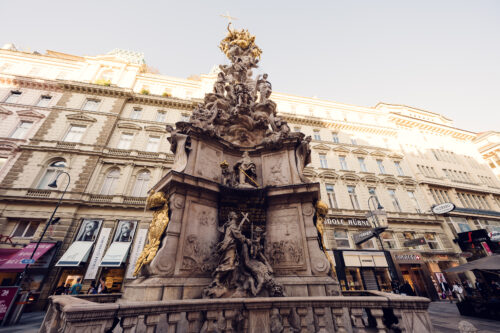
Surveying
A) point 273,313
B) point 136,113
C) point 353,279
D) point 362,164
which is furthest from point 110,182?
point 362,164

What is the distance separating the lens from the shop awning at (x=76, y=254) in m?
12.8

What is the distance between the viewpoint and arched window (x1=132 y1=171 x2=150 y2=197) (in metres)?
17.1

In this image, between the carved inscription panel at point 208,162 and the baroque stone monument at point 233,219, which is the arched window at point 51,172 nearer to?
the baroque stone monument at point 233,219

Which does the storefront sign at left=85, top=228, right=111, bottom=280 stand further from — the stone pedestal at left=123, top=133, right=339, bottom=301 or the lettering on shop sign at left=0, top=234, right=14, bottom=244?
the stone pedestal at left=123, top=133, right=339, bottom=301

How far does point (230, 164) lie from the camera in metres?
6.66

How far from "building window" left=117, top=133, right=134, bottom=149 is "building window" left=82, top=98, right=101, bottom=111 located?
4.64 m

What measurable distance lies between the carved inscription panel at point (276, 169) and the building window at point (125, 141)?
18.0 metres

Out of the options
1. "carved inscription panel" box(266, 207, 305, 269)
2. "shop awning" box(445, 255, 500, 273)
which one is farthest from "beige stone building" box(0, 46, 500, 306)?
"carved inscription panel" box(266, 207, 305, 269)

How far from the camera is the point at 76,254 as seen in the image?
1330 centimetres

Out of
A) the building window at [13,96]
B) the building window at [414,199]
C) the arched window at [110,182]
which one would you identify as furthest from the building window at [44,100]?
the building window at [414,199]

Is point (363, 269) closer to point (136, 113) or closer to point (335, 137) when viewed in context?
point (335, 137)

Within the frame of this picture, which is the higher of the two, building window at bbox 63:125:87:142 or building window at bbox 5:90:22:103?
building window at bbox 5:90:22:103

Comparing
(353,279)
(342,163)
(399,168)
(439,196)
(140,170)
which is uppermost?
(399,168)

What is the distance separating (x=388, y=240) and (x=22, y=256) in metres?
28.3
